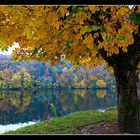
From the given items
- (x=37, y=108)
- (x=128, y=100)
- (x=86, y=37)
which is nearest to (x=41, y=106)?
(x=37, y=108)

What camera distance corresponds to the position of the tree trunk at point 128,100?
5785 mm

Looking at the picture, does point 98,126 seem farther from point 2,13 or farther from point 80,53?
point 2,13

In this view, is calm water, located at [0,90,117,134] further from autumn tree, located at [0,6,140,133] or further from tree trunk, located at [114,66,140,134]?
autumn tree, located at [0,6,140,133]

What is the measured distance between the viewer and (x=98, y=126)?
276 inches

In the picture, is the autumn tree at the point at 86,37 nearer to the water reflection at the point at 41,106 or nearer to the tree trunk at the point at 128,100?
the tree trunk at the point at 128,100

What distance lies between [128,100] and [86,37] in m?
2.20

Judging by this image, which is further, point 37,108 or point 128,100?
point 37,108

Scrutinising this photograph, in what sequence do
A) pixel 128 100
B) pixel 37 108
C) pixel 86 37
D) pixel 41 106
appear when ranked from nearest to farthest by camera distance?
pixel 86 37, pixel 128 100, pixel 37 108, pixel 41 106

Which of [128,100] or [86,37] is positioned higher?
[86,37]

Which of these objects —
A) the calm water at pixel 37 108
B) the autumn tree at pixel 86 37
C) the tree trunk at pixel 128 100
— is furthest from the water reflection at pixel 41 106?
the autumn tree at pixel 86 37

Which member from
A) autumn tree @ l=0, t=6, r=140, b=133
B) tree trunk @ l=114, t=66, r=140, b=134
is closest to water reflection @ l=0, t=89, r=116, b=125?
tree trunk @ l=114, t=66, r=140, b=134

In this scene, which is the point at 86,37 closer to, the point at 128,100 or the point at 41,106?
the point at 128,100

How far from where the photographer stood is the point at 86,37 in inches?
158
